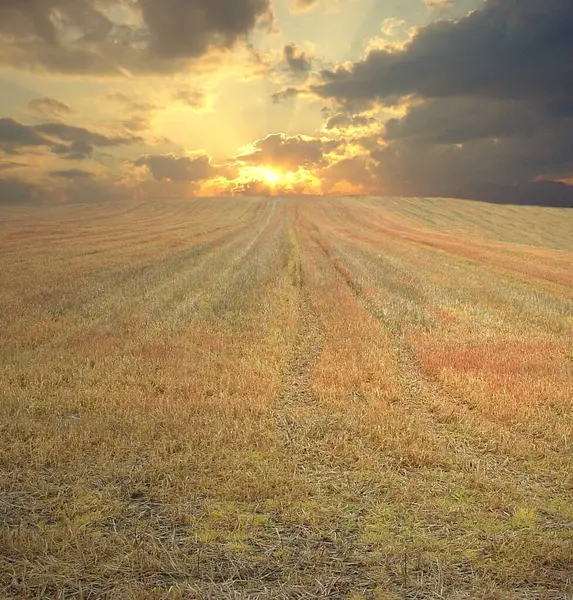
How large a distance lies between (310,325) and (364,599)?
10.9m

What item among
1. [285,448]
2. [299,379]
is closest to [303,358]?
[299,379]

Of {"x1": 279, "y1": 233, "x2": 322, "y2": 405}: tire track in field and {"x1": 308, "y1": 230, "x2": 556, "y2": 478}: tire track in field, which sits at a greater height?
{"x1": 308, "y1": 230, "x2": 556, "y2": 478}: tire track in field

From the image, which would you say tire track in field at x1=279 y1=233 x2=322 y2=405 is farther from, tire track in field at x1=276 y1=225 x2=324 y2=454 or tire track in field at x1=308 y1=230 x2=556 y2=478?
tire track in field at x1=308 y1=230 x2=556 y2=478

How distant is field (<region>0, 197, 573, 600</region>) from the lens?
4875mm

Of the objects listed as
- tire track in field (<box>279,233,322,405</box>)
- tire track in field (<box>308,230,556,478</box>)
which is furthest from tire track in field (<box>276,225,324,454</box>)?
tire track in field (<box>308,230,556,478</box>)

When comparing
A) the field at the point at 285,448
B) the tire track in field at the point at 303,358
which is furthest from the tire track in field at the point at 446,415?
the tire track in field at the point at 303,358

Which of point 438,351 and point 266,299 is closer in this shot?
point 438,351

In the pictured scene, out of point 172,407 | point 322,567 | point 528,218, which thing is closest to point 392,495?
point 322,567

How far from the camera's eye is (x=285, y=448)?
24.3 ft

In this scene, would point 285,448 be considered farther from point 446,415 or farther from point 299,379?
point 299,379

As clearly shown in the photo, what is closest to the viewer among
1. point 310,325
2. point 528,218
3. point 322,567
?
point 322,567

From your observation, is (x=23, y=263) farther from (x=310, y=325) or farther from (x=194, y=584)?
(x=194, y=584)

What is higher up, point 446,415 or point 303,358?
point 446,415

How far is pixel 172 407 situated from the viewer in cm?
862
